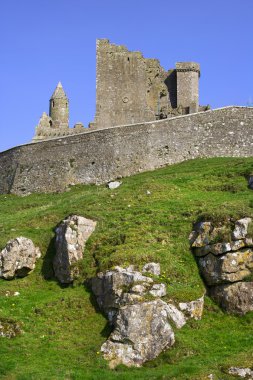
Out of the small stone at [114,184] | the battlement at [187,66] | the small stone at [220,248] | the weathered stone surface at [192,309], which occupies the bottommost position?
the weathered stone surface at [192,309]

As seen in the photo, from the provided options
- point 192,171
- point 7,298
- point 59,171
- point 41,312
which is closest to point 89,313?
point 41,312

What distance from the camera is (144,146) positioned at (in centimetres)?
4406

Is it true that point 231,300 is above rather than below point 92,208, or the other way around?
below

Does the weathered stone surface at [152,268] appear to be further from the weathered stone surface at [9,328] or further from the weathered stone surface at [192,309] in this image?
the weathered stone surface at [9,328]

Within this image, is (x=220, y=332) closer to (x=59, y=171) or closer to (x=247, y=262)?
(x=247, y=262)

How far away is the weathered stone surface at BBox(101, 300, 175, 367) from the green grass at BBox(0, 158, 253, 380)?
35 centimetres

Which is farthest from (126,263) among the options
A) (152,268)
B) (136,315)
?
(136,315)

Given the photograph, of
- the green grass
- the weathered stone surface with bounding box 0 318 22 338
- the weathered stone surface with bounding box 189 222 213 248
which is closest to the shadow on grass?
the green grass

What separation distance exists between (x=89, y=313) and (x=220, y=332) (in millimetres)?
4953

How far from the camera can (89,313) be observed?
2491 cm

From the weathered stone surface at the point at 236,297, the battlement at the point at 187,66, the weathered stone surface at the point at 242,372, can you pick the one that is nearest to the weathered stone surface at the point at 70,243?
the weathered stone surface at the point at 236,297

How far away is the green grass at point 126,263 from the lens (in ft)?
70.8

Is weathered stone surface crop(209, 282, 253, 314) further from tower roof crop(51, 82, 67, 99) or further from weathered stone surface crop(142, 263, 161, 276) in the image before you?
tower roof crop(51, 82, 67, 99)

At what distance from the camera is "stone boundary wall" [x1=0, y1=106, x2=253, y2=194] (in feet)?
144
